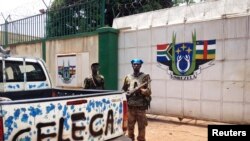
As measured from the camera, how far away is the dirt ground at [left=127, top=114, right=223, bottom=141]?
Result: 6.35 meters

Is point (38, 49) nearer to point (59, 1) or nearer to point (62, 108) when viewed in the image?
point (59, 1)

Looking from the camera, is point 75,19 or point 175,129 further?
point 75,19

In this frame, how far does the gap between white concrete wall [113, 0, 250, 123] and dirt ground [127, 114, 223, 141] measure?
20cm

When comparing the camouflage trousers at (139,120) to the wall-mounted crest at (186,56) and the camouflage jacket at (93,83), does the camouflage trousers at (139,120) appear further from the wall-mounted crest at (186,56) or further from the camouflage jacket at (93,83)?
the wall-mounted crest at (186,56)

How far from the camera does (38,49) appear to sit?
11812 mm

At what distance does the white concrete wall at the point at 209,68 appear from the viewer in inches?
261

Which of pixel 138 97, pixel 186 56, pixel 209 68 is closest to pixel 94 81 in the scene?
pixel 138 97

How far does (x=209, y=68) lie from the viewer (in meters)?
Answer: 7.07

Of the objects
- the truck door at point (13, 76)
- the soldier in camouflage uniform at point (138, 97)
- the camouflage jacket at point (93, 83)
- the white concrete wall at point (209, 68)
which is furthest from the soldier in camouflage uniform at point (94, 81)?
the white concrete wall at point (209, 68)

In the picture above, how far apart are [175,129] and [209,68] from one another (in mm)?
1586

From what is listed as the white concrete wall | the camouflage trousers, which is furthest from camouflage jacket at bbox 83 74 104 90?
the white concrete wall

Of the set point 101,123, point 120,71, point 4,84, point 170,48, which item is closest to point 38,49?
point 120,71

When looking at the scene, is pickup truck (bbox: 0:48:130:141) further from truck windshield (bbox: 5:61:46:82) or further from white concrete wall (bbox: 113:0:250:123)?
white concrete wall (bbox: 113:0:250:123)

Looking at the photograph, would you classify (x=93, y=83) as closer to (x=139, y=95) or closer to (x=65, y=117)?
(x=139, y=95)
